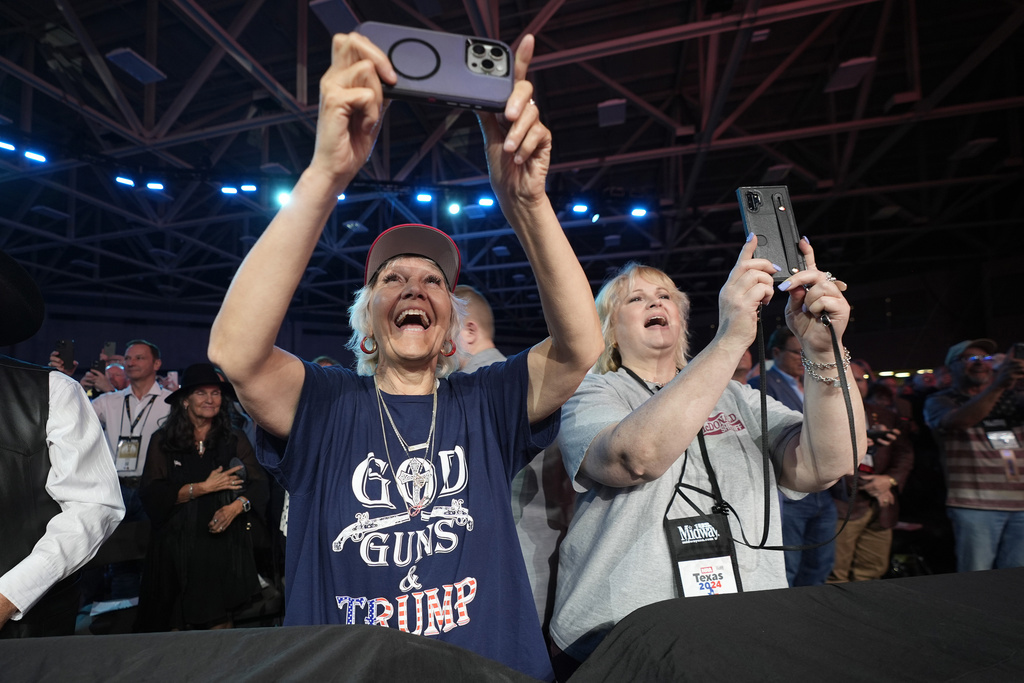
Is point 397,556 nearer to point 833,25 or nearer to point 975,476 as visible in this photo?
point 975,476

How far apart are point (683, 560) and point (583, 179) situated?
10164mm

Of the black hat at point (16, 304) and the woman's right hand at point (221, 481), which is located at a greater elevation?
the black hat at point (16, 304)

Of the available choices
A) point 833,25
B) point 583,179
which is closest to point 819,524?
point 833,25

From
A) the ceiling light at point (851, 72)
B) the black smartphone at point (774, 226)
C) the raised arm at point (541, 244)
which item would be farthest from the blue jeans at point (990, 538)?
the ceiling light at point (851, 72)

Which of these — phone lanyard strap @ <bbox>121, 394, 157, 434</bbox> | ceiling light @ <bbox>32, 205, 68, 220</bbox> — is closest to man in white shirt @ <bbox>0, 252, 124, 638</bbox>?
phone lanyard strap @ <bbox>121, 394, 157, 434</bbox>

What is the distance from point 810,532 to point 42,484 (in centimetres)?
390

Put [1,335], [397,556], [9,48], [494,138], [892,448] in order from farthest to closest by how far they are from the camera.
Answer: [9,48]
[892,448]
[1,335]
[397,556]
[494,138]

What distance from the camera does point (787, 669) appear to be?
506 mm

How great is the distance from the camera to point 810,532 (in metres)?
3.56

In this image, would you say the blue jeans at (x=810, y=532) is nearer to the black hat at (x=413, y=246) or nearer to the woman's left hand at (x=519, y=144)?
the black hat at (x=413, y=246)

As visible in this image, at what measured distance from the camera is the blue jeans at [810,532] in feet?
11.5

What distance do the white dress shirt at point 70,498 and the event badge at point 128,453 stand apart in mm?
3013

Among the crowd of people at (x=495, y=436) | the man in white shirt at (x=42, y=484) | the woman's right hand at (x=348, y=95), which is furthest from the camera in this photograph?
the man in white shirt at (x=42, y=484)

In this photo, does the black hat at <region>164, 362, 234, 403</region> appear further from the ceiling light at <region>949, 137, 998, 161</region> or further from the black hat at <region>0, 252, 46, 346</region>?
the ceiling light at <region>949, 137, 998, 161</region>
